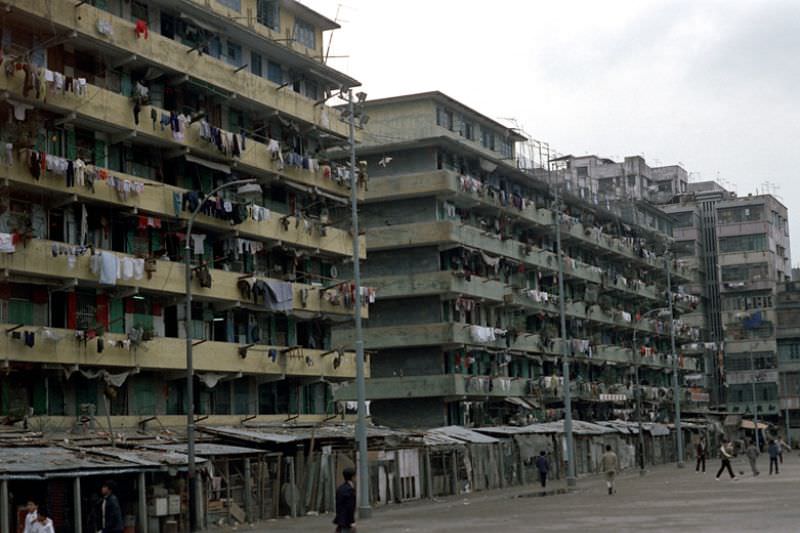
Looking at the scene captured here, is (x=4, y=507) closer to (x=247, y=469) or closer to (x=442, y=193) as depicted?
(x=247, y=469)

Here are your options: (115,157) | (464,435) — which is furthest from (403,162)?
(115,157)

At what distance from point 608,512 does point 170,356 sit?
17.3 meters

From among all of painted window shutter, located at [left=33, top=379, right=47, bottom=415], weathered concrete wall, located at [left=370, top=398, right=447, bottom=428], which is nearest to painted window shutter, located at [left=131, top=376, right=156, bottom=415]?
painted window shutter, located at [left=33, top=379, right=47, bottom=415]

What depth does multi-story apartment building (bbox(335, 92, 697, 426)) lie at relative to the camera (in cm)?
7300

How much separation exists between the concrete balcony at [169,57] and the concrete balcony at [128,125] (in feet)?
5.90

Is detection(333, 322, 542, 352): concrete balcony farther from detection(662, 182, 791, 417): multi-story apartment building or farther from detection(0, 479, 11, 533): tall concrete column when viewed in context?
detection(662, 182, 791, 417): multi-story apartment building

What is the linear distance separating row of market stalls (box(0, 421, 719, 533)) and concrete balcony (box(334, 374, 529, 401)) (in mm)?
2934

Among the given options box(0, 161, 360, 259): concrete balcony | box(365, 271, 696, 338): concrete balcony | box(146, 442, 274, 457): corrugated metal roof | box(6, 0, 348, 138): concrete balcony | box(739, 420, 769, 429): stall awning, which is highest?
box(6, 0, 348, 138): concrete balcony

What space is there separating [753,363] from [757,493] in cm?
8526

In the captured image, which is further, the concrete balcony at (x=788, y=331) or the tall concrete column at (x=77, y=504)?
the concrete balcony at (x=788, y=331)

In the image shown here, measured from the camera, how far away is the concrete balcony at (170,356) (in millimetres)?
40875

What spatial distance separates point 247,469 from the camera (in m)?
43.8

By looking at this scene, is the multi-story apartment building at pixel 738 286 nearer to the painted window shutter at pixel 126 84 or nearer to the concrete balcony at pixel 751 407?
the concrete balcony at pixel 751 407

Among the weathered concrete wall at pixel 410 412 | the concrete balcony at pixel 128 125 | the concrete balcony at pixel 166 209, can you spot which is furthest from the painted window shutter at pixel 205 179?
the weathered concrete wall at pixel 410 412
